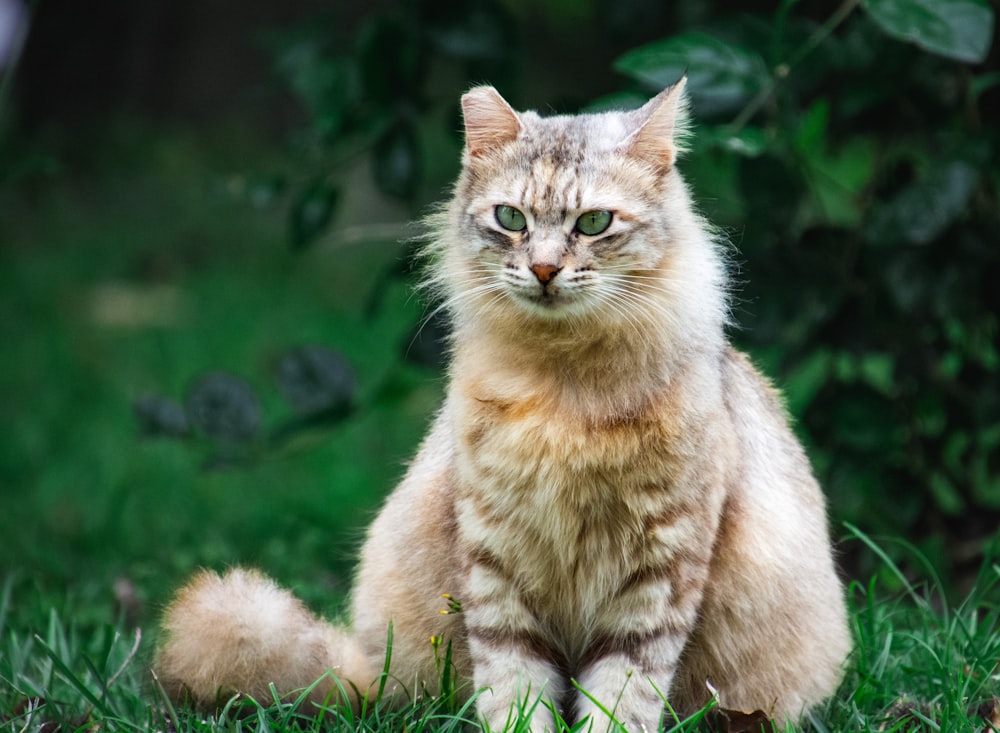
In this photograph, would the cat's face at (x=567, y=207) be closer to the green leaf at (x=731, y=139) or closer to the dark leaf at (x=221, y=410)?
the green leaf at (x=731, y=139)

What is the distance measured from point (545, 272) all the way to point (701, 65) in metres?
1.20

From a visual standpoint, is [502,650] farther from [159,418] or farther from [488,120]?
[159,418]

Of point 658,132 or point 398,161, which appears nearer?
point 658,132

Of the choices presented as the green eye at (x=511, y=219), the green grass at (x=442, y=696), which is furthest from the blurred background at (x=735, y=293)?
the green eye at (x=511, y=219)

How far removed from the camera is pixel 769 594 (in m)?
3.12

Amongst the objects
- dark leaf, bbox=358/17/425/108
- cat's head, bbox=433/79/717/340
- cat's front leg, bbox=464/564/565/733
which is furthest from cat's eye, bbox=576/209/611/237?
dark leaf, bbox=358/17/425/108

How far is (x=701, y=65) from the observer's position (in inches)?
147

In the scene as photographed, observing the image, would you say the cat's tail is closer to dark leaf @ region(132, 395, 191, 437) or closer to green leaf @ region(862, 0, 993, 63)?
dark leaf @ region(132, 395, 191, 437)

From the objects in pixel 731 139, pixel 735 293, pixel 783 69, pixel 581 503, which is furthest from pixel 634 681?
pixel 783 69

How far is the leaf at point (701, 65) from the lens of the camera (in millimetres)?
3623

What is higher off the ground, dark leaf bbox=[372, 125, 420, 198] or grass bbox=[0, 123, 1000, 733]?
dark leaf bbox=[372, 125, 420, 198]

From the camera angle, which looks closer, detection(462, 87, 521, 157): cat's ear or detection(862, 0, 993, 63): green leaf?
detection(462, 87, 521, 157): cat's ear

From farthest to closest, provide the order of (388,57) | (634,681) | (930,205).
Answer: (388,57)
(930,205)
(634,681)

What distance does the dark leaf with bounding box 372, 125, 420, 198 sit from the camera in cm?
452
